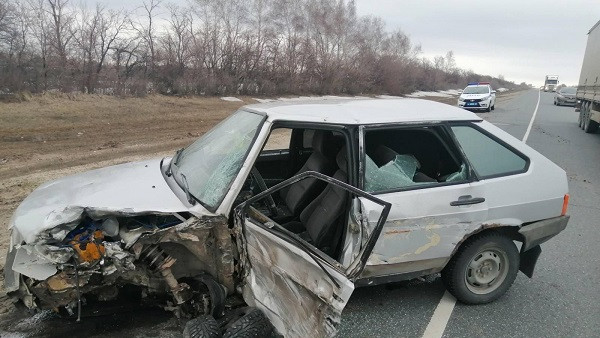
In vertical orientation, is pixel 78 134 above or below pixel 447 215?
below

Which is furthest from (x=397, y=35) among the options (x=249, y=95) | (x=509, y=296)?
(x=509, y=296)

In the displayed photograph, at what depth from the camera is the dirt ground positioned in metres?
6.74

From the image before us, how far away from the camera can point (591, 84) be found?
550 inches

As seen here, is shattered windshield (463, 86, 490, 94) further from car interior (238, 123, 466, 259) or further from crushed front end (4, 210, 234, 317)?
crushed front end (4, 210, 234, 317)

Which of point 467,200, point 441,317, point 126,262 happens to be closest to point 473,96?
point 467,200

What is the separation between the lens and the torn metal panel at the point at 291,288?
Answer: 86.4 inches

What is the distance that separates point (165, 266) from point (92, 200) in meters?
0.65

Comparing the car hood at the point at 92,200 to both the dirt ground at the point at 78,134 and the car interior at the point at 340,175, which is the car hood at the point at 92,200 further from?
the dirt ground at the point at 78,134

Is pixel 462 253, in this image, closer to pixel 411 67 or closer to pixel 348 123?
pixel 348 123

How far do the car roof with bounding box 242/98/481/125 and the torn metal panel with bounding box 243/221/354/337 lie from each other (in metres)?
0.94

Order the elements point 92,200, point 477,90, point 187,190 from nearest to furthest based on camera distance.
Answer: point 92,200, point 187,190, point 477,90

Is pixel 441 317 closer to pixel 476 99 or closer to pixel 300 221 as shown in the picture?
pixel 300 221

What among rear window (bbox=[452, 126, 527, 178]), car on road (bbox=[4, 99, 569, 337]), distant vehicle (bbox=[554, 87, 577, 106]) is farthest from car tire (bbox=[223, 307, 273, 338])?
distant vehicle (bbox=[554, 87, 577, 106])

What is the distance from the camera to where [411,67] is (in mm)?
44719
